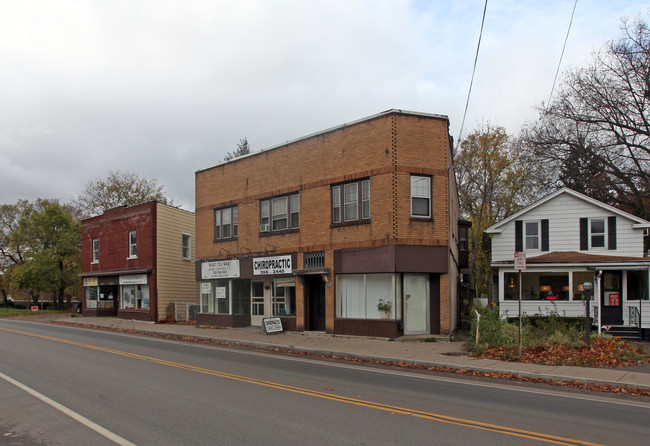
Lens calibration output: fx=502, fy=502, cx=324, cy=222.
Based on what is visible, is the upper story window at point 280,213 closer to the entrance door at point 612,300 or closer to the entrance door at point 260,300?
the entrance door at point 260,300

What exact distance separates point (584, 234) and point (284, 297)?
1313 cm

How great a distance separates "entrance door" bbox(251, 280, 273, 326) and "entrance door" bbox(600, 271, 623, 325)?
13685 mm

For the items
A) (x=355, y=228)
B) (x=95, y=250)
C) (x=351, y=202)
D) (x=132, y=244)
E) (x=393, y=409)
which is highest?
(x=351, y=202)

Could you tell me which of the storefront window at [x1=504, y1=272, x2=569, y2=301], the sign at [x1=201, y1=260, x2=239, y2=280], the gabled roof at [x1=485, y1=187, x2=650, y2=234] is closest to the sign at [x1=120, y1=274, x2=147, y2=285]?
the sign at [x1=201, y1=260, x2=239, y2=280]

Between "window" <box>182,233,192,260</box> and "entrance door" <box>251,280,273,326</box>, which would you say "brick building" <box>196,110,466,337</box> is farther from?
"window" <box>182,233,192,260</box>

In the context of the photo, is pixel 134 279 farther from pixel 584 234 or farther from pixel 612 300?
pixel 612 300

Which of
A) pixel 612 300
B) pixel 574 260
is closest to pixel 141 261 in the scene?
pixel 574 260

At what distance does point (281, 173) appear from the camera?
846 inches

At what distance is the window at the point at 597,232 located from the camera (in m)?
21.3

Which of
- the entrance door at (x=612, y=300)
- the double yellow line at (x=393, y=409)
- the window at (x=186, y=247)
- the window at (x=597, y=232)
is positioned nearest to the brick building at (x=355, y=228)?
the entrance door at (x=612, y=300)

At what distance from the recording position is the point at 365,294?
18.4 meters

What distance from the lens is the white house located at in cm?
1954

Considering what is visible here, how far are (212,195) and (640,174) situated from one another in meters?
23.1

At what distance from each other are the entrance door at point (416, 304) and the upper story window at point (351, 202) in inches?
112
